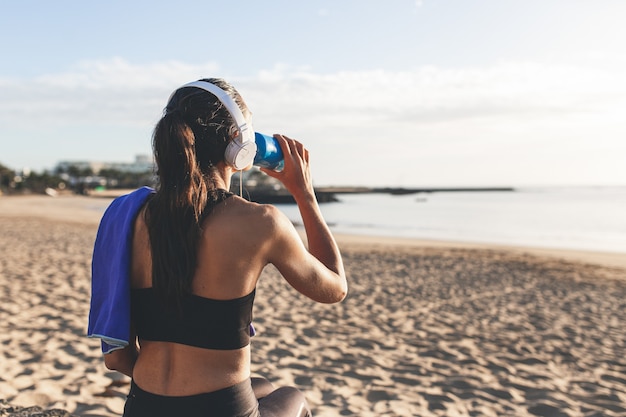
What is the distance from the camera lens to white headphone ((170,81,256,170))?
1541mm

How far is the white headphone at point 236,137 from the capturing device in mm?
1541

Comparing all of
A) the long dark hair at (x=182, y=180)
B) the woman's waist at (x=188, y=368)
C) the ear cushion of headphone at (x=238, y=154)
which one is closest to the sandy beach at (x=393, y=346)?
the woman's waist at (x=188, y=368)

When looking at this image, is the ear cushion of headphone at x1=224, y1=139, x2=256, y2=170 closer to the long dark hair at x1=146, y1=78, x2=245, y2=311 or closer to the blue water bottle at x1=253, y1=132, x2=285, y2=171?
the long dark hair at x1=146, y1=78, x2=245, y2=311

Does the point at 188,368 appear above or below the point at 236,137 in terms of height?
below

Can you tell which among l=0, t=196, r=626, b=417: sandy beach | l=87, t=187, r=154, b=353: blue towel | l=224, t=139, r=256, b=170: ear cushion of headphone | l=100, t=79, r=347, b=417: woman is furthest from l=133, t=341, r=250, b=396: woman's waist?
l=0, t=196, r=626, b=417: sandy beach

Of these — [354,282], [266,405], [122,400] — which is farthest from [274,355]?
[354,282]

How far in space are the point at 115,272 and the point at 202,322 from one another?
31 centimetres

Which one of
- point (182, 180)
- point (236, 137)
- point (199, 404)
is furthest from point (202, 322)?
point (236, 137)

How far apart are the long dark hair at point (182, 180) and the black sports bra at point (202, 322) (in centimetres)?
4

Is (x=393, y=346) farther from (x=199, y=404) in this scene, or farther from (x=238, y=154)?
(x=238, y=154)

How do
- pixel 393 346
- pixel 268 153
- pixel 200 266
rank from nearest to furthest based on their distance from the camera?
pixel 200 266 < pixel 268 153 < pixel 393 346

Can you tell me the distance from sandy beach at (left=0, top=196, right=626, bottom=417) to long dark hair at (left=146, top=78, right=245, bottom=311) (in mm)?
2506

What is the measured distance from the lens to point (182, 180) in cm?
150

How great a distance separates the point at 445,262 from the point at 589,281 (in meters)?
3.30
